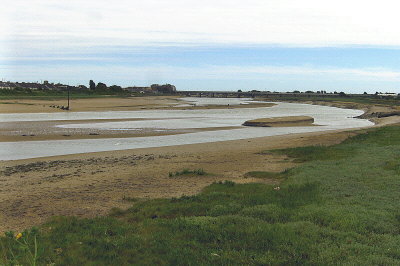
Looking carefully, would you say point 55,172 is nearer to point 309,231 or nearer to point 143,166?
point 143,166

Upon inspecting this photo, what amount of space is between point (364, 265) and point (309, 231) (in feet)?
5.31

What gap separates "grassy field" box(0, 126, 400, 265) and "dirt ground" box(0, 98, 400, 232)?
3.73ft

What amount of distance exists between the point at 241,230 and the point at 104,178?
28.1 feet

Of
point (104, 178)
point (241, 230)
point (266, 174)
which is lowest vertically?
point (104, 178)

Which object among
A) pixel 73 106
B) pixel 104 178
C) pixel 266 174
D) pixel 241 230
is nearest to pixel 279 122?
pixel 266 174

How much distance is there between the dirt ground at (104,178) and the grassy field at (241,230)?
1137 mm

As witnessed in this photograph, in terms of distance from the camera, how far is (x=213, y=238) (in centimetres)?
800

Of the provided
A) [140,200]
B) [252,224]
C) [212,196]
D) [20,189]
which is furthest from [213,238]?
[20,189]

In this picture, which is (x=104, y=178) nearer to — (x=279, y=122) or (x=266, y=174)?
(x=266, y=174)

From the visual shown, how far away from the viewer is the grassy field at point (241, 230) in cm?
704

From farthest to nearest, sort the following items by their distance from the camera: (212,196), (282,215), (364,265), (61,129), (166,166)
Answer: (61,129) < (166,166) < (212,196) < (282,215) < (364,265)

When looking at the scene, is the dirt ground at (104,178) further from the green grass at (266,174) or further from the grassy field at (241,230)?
the grassy field at (241,230)

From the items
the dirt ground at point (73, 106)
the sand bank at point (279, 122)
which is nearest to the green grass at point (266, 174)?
the sand bank at point (279, 122)

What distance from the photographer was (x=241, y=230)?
27.2 feet
